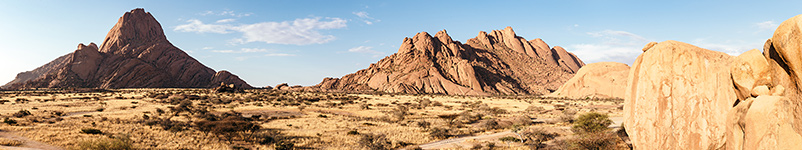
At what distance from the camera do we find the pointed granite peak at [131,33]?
184 m

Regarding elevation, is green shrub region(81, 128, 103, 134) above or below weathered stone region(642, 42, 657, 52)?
below

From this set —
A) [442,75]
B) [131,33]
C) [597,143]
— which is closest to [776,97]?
[597,143]

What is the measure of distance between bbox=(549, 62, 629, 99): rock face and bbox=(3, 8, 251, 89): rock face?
148 m

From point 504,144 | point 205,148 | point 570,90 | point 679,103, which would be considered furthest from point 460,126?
point 570,90

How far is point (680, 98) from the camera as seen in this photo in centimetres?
1181

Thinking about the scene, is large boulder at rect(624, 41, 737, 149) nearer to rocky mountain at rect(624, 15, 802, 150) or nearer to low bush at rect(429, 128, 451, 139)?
rocky mountain at rect(624, 15, 802, 150)

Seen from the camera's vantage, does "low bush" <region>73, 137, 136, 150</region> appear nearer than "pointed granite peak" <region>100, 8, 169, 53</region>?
Yes

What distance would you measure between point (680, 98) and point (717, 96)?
0.94 m

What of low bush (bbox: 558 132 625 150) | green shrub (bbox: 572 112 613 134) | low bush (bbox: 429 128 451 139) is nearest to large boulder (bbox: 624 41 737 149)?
low bush (bbox: 558 132 625 150)

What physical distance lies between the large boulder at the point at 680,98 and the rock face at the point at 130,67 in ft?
605

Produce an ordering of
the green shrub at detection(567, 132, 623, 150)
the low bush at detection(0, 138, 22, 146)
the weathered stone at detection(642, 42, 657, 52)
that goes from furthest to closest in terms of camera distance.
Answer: the low bush at detection(0, 138, 22, 146), the green shrub at detection(567, 132, 623, 150), the weathered stone at detection(642, 42, 657, 52)

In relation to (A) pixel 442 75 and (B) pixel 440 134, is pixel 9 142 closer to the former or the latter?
(B) pixel 440 134

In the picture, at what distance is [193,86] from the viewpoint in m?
172

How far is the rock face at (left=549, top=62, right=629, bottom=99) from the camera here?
111m
